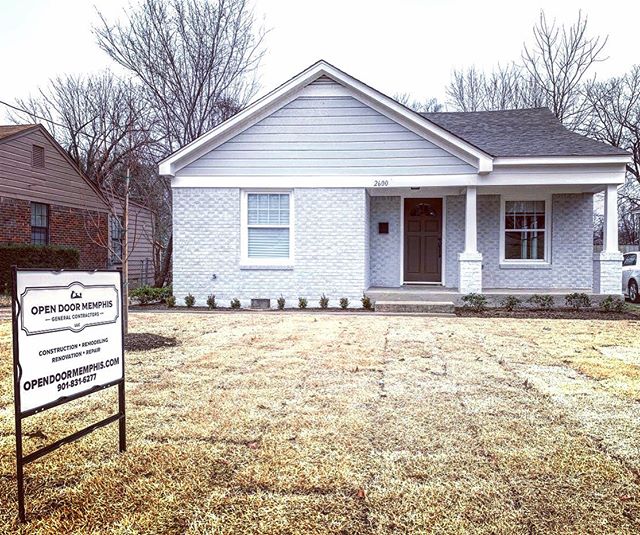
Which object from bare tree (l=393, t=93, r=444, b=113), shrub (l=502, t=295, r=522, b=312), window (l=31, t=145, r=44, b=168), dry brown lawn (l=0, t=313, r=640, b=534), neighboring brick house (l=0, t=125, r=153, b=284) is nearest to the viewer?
dry brown lawn (l=0, t=313, r=640, b=534)

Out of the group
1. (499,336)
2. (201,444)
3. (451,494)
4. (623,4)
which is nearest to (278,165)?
(499,336)

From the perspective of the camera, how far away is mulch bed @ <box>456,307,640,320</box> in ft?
34.1

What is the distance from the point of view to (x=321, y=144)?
12086 millimetres

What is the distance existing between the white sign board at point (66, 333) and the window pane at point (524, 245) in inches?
469

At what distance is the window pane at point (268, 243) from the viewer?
12227 mm

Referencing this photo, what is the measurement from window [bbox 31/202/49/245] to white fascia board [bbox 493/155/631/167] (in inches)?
624

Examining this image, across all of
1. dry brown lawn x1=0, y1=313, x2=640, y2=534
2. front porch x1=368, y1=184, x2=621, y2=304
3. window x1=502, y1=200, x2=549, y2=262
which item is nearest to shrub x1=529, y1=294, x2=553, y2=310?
front porch x1=368, y1=184, x2=621, y2=304

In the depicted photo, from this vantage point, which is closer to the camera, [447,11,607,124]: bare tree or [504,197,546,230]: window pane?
[504,197,546,230]: window pane

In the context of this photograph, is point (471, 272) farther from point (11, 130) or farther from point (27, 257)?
point (11, 130)

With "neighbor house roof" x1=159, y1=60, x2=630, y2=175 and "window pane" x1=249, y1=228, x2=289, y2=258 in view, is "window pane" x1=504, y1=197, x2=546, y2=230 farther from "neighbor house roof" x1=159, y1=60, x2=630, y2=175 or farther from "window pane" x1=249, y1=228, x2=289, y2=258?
"window pane" x1=249, y1=228, x2=289, y2=258

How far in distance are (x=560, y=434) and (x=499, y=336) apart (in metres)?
A: 4.49

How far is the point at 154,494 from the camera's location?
8.69ft

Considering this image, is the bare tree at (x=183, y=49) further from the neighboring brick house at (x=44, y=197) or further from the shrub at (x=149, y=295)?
the shrub at (x=149, y=295)

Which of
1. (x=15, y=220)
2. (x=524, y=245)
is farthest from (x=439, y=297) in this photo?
(x=15, y=220)
